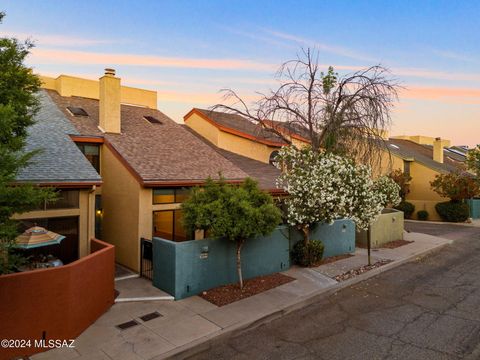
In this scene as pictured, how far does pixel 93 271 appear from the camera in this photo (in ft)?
29.6

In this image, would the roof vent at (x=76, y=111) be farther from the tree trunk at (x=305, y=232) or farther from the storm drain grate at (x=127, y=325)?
the tree trunk at (x=305, y=232)

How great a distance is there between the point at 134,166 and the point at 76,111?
694cm

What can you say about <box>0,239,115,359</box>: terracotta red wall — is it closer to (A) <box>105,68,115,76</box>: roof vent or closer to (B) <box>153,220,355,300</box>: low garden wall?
(B) <box>153,220,355,300</box>: low garden wall

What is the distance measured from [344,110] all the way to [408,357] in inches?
469

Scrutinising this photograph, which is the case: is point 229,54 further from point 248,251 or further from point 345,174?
point 248,251

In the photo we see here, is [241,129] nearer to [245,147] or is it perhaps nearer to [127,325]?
[245,147]

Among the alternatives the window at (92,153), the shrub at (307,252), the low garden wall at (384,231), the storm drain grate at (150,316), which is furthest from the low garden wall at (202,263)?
the low garden wall at (384,231)

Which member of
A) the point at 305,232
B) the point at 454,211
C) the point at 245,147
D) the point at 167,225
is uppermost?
the point at 245,147

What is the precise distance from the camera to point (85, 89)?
20.9 meters

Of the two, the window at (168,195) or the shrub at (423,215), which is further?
the shrub at (423,215)

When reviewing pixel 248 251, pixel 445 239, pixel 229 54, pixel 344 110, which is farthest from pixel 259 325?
pixel 445 239

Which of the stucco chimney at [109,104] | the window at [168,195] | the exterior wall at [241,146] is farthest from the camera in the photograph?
the exterior wall at [241,146]

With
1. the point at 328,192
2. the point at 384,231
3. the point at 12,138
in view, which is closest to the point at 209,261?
the point at 328,192

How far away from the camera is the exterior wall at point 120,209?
1340 centimetres
